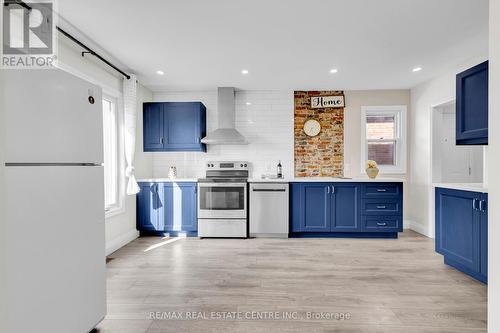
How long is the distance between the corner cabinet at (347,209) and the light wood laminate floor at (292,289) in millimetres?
497

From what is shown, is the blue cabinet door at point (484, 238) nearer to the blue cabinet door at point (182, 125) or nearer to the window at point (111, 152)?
the blue cabinet door at point (182, 125)

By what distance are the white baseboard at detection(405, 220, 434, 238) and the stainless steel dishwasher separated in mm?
2253

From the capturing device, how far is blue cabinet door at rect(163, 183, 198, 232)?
424cm

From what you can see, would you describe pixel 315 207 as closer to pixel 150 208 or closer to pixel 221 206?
pixel 221 206

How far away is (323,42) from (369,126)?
2458 mm

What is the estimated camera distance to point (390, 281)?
2564 millimetres

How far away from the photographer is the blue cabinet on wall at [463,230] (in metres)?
2.46

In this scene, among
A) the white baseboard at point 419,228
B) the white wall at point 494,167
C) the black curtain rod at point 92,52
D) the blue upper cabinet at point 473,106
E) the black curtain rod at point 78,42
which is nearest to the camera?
the white wall at point 494,167

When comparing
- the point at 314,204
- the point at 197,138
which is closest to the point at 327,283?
the point at 314,204

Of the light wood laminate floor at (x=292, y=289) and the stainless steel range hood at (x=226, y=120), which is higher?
the stainless steel range hood at (x=226, y=120)

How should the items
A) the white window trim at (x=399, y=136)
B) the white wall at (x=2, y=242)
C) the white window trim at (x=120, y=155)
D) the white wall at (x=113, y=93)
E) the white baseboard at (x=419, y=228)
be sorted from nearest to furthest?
the white wall at (x=2, y=242), the white wall at (x=113, y=93), the white window trim at (x=120, y=155), the white baseboard at (x=419, y=228), the white window trim at (x=399, y=136)

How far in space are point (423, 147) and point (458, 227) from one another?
1908 millimetres

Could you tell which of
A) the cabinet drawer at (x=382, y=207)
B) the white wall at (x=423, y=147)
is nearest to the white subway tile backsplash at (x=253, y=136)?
the cabinet drawer at (x=382, y=207)

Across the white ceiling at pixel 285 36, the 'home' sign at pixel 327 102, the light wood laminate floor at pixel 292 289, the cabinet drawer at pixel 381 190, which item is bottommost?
the light wood laminate floor at pixel 292 289
